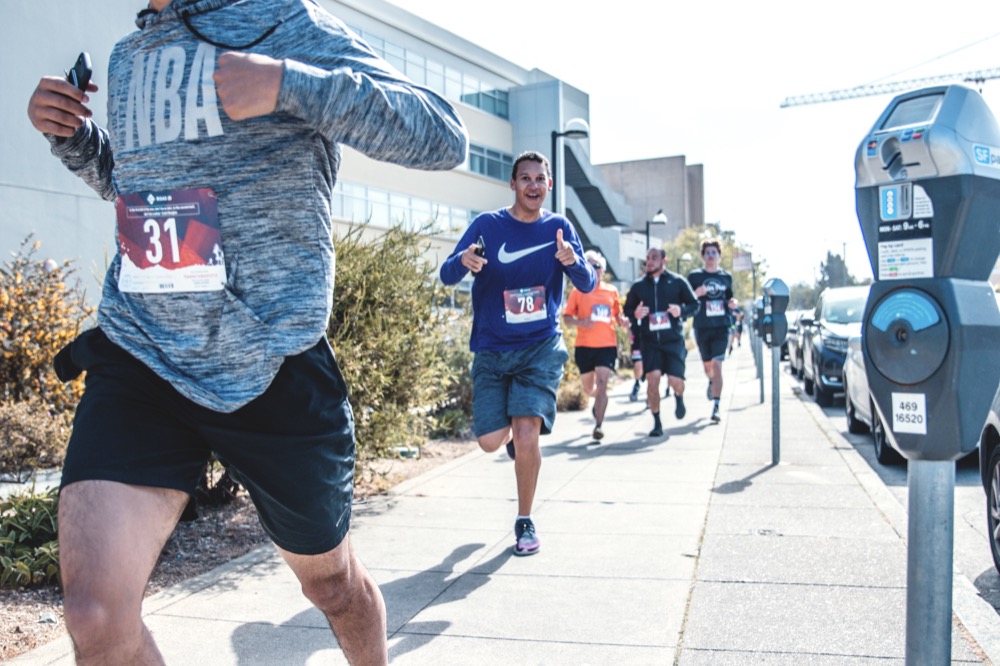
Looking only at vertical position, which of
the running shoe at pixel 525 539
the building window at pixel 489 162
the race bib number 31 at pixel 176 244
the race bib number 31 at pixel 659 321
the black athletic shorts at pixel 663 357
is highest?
the building window at pixel 489 162

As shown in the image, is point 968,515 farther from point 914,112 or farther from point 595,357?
point 914,112

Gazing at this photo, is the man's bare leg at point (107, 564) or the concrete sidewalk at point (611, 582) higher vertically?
the man's bare leg at point (107, 564)

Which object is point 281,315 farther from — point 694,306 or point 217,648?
point 694,306

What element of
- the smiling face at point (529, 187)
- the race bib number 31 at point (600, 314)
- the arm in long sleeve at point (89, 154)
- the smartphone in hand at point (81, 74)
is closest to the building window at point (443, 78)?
the race bib number 31 at point (600, 314)

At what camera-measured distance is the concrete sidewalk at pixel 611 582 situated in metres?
3.50

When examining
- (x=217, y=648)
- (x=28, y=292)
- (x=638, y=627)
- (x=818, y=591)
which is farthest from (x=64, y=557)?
(x=28, y=292)

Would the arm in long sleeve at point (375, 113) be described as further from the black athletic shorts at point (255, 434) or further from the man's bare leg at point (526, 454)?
the man's bare leg at point (526, 454)

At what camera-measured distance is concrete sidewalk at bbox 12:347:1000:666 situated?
3.50m

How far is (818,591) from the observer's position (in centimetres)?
415

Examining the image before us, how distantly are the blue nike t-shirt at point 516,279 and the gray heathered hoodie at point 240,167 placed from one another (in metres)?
2.79

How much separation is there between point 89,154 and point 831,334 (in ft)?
40.0

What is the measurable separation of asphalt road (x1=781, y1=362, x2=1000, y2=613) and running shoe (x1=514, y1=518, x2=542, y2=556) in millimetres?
2121

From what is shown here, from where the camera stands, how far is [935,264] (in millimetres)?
1906

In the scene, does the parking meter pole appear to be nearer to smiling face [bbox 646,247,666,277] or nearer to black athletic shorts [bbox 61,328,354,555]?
black athletic shorts [bbox 61,328,354,555]
